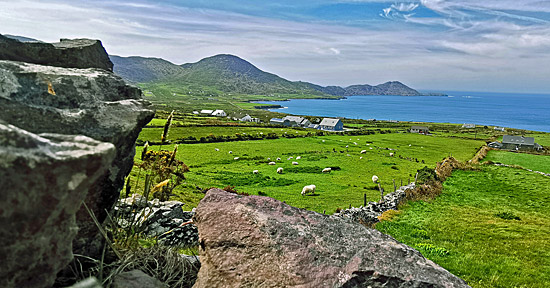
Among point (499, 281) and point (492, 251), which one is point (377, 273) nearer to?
point (499, 281)

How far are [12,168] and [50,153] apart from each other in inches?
11.0

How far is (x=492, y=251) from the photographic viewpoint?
53.4 ft

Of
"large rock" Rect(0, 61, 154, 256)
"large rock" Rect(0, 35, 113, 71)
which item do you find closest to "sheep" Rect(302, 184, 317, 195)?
"large rock" Rect(0, 35, 113, 71)

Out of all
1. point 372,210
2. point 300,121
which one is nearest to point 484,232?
point 372,210

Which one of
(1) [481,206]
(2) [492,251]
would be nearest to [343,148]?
(1) [481,206]

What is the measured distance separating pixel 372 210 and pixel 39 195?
24276mm

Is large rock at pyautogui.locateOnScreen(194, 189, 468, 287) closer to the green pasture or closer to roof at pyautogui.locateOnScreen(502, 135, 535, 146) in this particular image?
the green pasture

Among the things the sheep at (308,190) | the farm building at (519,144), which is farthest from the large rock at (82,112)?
the farm building at (519,144)

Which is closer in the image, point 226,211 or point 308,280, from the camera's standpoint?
point 308,280

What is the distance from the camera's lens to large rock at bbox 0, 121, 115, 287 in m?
2.59

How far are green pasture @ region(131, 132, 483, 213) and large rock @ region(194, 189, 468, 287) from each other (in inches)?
582

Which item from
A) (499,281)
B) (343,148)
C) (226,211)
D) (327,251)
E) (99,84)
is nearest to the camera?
(327,251)

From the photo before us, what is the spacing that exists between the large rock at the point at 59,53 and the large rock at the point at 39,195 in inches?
152

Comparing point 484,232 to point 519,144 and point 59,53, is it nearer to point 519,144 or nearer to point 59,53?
point 59,53
